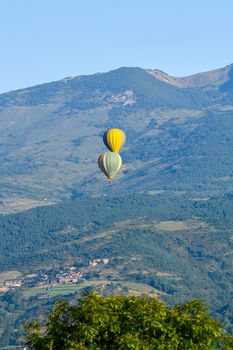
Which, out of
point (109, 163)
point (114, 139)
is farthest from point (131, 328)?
point (114, 139)

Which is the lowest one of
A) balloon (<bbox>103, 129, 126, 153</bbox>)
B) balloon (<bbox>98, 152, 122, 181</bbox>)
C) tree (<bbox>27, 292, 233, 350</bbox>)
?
balloon (<bbox>98, 152, 122, 181</bbox>)

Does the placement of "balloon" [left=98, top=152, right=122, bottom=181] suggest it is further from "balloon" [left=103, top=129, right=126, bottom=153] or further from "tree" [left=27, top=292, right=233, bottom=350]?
"tree" [left=27, top=292, right=233, bottom=350]

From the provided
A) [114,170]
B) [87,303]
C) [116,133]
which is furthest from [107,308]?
[116,133]

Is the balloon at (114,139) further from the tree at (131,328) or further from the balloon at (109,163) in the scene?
the tree at (131,328)

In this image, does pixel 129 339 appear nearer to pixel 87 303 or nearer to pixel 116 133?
pixel 87 303

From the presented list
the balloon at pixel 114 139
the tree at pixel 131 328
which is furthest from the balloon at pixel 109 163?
the tree at pixel 131 328

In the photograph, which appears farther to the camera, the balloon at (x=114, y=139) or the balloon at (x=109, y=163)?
the balloon at (x=114, y=139)

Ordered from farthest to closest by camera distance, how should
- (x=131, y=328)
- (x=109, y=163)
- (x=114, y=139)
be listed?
(x=114, y=139)
(x=109, y=163)
(x=131, y=328)

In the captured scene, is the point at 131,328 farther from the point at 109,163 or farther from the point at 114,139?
the point at 114,139

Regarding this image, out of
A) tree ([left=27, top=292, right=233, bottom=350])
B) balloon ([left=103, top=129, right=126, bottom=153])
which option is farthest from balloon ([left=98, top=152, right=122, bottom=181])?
tree ([left=27, top=292, right=233, bottom=350])
